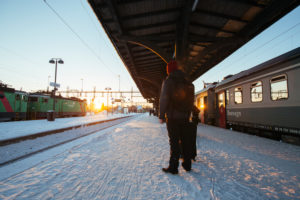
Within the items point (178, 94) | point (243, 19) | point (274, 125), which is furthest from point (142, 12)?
point (274, 125)

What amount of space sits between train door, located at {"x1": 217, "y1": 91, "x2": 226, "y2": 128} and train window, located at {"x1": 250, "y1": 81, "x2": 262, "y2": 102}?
2403mm

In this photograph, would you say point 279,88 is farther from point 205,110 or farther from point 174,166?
point 205,110

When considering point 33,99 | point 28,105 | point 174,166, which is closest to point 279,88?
point 174,166

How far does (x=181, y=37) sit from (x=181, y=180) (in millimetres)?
5063

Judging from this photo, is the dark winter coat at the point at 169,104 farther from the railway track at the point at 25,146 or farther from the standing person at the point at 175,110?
the railway track at the point at 25,146

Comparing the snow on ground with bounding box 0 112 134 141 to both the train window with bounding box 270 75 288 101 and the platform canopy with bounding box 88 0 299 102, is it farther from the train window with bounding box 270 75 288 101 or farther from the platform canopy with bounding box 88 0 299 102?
the train window with bounding box 270 75 288 101

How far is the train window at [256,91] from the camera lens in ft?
18.1

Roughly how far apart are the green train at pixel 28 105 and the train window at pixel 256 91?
1879 centimetres

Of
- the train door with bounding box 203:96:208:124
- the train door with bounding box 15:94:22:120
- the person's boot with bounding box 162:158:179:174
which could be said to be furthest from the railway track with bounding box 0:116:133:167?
the train door with bounding box 15:94:22:120

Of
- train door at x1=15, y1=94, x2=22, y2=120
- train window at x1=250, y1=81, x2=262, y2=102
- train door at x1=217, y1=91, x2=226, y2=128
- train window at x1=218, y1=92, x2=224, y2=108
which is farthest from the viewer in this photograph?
train door at x1=15, y1=94, x2=22, y2=120

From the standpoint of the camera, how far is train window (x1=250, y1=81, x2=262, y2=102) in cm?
550

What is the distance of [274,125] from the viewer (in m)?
4.79

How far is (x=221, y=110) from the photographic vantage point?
8.68m

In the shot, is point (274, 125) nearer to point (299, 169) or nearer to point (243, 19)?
point (299, 169)
